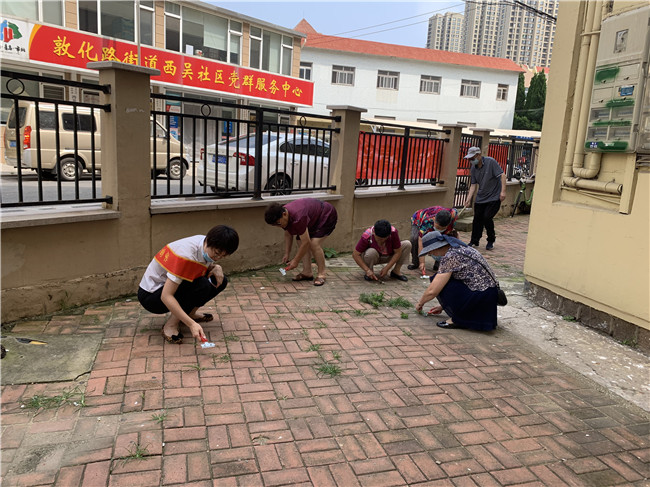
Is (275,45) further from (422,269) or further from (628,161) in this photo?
(628,161)

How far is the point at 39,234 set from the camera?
151 inches

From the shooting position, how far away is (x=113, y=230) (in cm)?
436

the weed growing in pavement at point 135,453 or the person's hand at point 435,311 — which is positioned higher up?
the person's hand at point 435,311

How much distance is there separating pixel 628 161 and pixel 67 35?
16687 millimetres

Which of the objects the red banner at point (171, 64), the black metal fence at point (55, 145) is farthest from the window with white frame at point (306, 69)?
the black metal fence at point (55, 145)

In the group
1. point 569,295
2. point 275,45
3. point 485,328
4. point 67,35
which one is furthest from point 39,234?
point 275,45

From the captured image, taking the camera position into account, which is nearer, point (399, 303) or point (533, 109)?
point (399, 303)

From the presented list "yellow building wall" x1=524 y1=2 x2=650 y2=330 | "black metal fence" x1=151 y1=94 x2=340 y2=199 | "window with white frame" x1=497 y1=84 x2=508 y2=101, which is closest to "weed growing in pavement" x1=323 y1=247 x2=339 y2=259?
"black metal fence" x1=151 y1=94 x2=340 y2=199

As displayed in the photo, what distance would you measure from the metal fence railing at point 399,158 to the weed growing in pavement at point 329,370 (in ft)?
13.7

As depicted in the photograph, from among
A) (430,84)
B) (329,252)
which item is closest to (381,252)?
(329,252)

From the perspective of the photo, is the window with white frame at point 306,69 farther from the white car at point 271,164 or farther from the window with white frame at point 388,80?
the white car at point 271,164

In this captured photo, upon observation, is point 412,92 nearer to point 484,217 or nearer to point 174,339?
point 484,217

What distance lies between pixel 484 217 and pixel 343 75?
27481 millimetres

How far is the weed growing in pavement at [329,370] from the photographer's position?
3.37 metres
